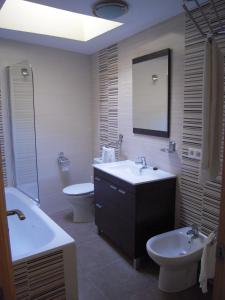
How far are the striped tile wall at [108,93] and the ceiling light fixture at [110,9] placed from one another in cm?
109

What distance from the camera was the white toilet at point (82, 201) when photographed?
11.0ft

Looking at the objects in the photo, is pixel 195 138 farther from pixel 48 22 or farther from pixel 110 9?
pixel 48 22

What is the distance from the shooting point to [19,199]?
115 inches

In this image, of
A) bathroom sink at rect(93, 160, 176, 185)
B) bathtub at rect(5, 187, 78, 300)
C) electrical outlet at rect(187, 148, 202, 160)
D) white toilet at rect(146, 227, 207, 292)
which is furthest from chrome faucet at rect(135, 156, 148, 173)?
bathtub at rect(5, 187, 78, 300)

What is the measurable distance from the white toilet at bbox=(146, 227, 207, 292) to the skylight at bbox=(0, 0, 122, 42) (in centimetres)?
218

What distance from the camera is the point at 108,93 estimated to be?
355cm

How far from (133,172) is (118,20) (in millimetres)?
1555

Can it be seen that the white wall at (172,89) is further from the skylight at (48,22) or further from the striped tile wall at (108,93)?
the skylight at (48,22)

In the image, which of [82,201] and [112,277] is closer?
[112,277]

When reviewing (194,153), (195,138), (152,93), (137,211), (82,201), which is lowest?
(82,201)

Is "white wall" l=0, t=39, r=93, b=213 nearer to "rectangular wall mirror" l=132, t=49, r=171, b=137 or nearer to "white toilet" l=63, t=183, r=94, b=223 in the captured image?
"white toilet" l=63, t=183, r=94, b=223

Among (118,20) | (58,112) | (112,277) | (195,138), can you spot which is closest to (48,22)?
(118,20)

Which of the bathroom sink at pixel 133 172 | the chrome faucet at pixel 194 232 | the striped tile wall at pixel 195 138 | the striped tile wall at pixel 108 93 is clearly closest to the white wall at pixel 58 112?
the striped tile wall at pixel 108 93

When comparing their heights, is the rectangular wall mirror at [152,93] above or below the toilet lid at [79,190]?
above
